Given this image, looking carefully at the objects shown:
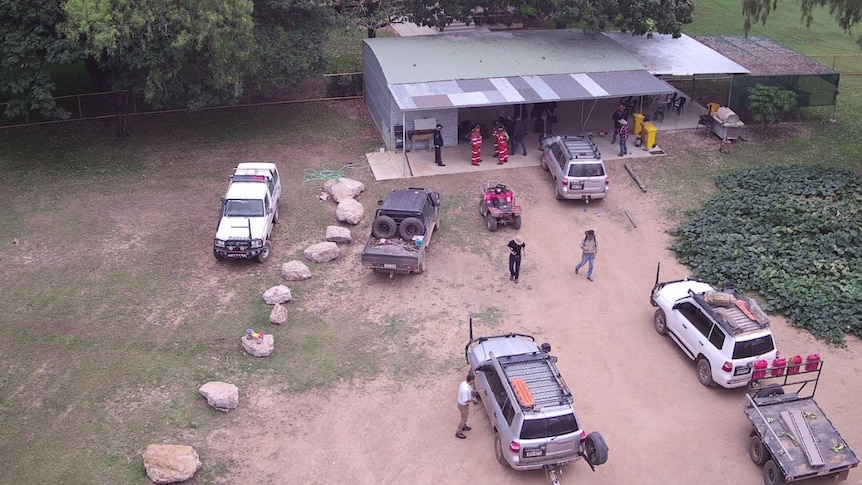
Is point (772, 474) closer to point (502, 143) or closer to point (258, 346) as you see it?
point (258, 346)

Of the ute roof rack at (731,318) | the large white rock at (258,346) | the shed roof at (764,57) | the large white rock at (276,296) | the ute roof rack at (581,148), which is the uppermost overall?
the shed roof at (764,57)

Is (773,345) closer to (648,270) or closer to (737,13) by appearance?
(648,270)

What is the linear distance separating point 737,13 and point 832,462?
121ft

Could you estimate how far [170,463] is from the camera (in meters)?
13.2

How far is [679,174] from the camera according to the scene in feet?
81.9

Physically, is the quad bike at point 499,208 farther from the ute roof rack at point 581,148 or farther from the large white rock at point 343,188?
the large white rock at point 343,188

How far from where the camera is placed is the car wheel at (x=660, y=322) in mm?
17141

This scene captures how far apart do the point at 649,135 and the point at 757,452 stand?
48.4 feet

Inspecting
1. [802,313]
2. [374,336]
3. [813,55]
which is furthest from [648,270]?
[813,55]

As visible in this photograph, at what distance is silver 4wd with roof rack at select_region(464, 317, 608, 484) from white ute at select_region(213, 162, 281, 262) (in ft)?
25.7

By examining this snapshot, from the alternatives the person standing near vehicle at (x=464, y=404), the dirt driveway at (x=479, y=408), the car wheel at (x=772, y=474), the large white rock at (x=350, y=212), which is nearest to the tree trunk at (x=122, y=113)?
the large white rock at (x=350, y=212)

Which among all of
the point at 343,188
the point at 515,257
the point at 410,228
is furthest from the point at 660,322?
the point at 343,188

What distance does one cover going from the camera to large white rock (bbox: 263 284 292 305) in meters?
18.3

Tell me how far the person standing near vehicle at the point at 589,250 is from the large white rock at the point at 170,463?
10.2m
